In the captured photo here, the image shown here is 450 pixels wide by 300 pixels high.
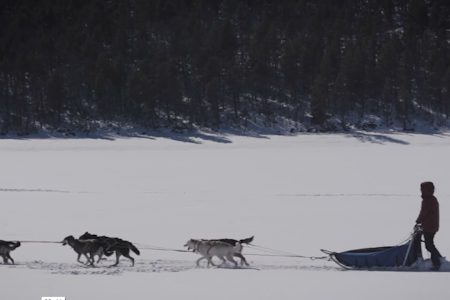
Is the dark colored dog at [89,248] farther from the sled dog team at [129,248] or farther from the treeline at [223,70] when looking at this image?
the treeline at [223,70]

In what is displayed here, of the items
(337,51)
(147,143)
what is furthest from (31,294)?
(337,51)

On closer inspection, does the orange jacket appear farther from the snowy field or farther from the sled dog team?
the sled dog team

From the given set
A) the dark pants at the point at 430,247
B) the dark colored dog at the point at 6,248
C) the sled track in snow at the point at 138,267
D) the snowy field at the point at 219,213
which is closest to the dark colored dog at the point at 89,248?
the sled track in snow at the point at 138,267

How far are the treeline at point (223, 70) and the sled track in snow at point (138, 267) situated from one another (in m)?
35.1

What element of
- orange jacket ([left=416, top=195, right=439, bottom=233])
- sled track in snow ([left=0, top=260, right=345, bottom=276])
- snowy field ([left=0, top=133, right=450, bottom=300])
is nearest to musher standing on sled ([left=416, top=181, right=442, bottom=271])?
orange jacket ([left=416, top=195, right=439, bottom=233])

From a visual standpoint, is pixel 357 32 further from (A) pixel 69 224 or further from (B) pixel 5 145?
(A) pixel 69 224

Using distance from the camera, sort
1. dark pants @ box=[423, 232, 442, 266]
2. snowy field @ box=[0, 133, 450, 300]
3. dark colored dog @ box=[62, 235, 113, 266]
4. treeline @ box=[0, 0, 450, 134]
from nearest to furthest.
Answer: snowy field @ box=[0, 133, 450, 300], dark pants @ box=[423, 232, 442, 266], dark colored dog @ box=[62, 235, 113, 266], treeline @ box=[0, 0, 450, 134]

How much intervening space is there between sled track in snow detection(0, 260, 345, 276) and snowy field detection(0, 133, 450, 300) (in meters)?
0.03

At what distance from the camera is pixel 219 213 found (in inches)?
555

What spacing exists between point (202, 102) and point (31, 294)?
4174 cm

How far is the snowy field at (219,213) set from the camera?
23.0 feet

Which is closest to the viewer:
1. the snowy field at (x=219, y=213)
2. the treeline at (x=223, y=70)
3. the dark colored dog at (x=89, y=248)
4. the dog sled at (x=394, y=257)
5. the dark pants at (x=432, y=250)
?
the snowy field at (x=219, y=213)

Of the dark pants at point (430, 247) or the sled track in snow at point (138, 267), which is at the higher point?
the dark pants at point (430, 247)

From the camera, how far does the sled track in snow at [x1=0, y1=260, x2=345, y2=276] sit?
810cm
